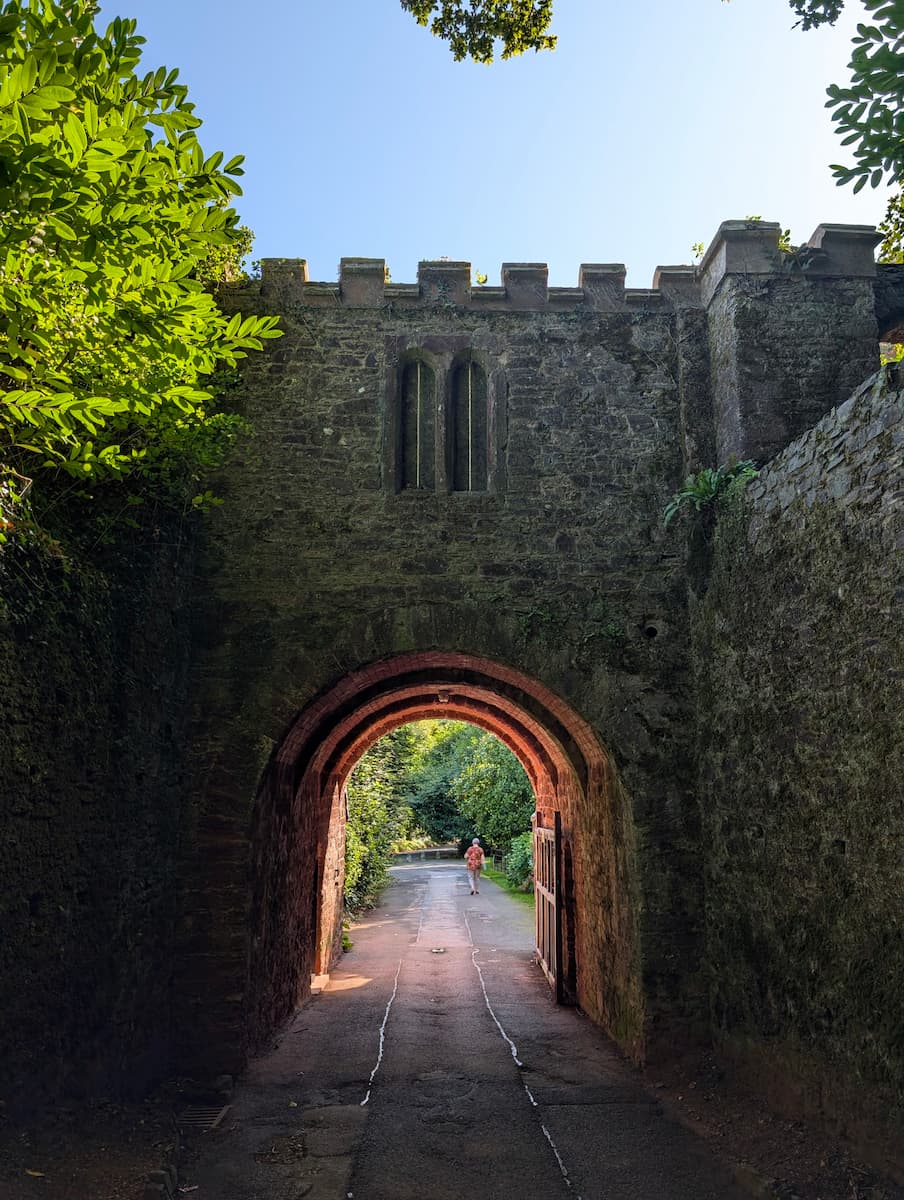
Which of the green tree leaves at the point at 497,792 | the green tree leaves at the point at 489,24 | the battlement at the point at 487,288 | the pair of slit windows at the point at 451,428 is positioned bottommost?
the green tree leaves at the point at 497,792

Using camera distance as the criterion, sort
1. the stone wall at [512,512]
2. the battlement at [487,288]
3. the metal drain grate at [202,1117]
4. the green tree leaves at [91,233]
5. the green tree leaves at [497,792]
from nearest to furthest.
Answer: the green tree leaves at [91,233], the metal drain grate at [202,1117], the stone wall at [512,512], the battlement at [487,288], the green tree leaves at [497,792]

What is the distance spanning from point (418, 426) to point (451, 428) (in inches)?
13.7

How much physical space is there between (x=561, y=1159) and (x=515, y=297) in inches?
298

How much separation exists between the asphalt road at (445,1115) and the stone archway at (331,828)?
0.56 meters

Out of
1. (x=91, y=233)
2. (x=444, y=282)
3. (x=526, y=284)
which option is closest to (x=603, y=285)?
(x=526, y=284)

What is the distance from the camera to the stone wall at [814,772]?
5.06 meters

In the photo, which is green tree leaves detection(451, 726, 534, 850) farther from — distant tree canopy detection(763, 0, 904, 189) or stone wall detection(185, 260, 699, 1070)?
distant tree canopy detection(763, 0, 904, 189)

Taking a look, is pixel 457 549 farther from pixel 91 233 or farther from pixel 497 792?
pixel 497 792

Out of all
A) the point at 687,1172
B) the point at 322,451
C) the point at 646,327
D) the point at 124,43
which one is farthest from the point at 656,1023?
the point at 124,43

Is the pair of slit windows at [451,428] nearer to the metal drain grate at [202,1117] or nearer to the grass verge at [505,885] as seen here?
the metal drain grate at [202,1117]

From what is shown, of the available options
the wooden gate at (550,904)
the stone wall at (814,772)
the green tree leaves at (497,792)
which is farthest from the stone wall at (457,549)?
the green tree leaves at (497,792)

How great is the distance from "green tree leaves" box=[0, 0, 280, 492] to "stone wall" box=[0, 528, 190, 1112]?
110 cm

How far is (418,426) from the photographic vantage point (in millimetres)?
8727

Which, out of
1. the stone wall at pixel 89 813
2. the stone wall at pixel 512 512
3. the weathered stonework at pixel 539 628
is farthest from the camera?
the stone wall at pixel 512 512
